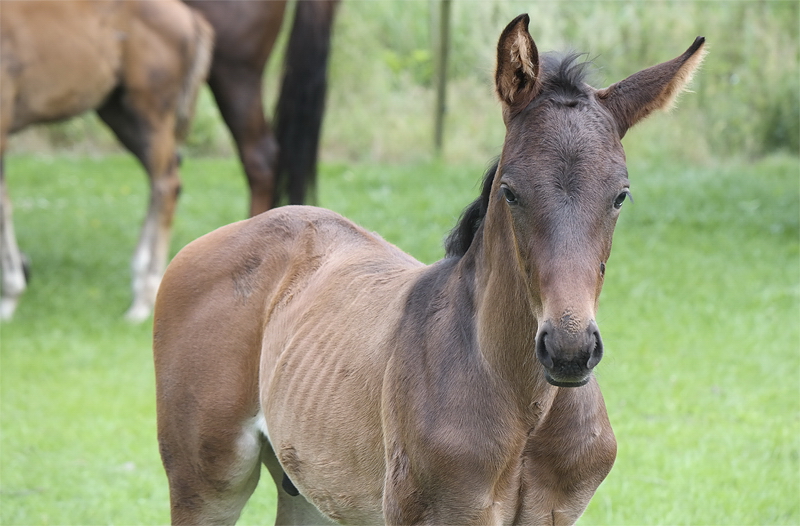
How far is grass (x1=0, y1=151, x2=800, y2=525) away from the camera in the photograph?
15.6ft

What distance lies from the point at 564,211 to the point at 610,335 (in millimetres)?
5023

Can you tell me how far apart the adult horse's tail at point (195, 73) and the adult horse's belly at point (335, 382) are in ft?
17.2

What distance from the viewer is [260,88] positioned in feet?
28.1

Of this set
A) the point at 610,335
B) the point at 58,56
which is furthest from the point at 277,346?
the point at 58,56

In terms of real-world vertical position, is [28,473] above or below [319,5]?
below

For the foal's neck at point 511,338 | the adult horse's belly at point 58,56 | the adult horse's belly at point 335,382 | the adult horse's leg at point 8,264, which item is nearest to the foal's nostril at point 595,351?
the foal's neck at point 511,338

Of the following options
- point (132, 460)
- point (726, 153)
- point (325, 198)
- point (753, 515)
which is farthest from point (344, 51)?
point (753, 515)

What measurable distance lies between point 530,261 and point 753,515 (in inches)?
107

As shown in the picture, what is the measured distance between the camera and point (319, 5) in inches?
334

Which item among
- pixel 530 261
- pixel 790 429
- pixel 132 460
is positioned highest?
pixel 530 261

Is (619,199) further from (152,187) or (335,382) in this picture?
(152,187)

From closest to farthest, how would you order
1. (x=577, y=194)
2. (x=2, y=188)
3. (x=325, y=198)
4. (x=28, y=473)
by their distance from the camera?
(x=577, y=194) → (x=28, y=473) → (x=2, y=188) → (x=325, y=198)

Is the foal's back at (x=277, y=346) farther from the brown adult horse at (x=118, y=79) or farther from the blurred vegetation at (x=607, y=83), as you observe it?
the blurred vegetation at (x=607, y=83)

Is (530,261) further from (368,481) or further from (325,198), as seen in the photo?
(325,198)
